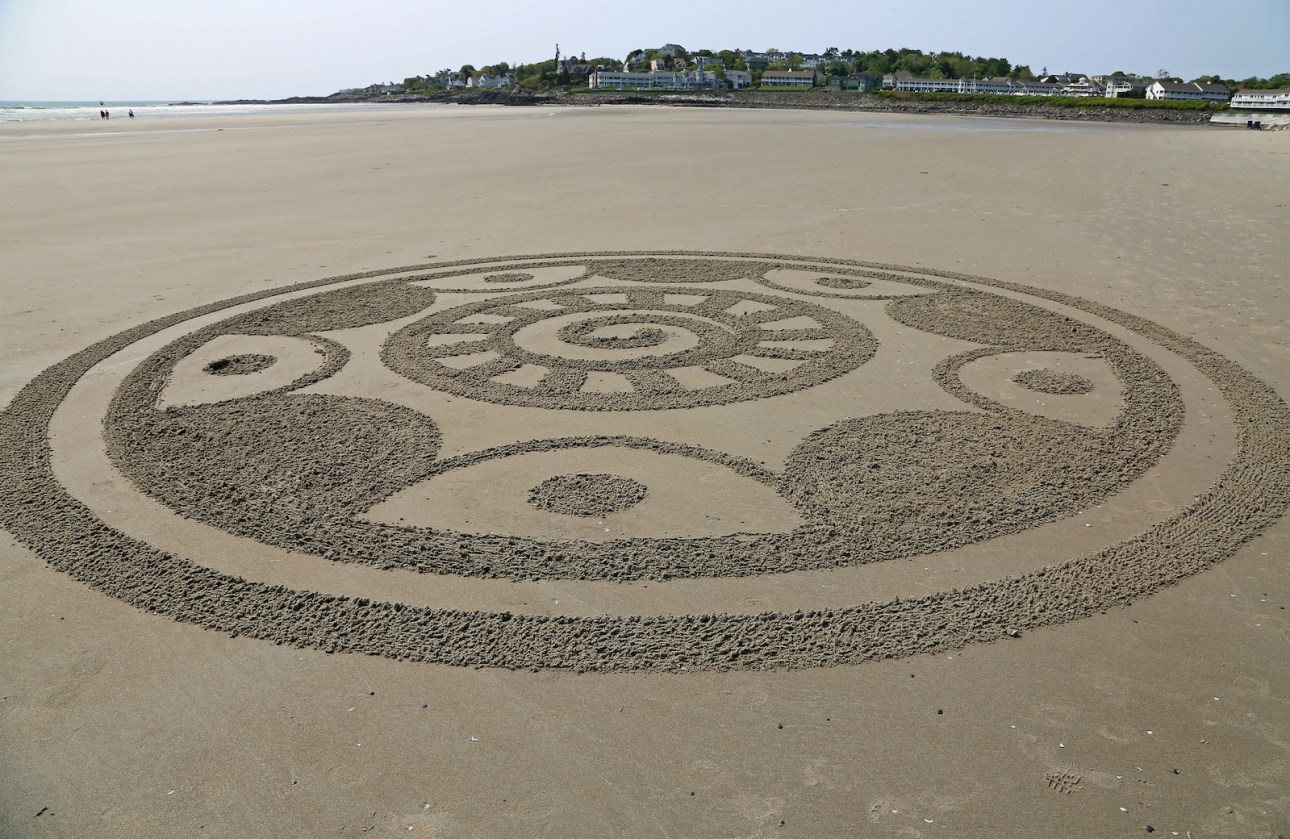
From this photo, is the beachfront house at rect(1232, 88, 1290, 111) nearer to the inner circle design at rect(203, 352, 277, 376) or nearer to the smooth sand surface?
the smooth sand surface

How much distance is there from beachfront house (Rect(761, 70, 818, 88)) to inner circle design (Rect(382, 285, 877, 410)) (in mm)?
129610

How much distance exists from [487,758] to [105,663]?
202cm

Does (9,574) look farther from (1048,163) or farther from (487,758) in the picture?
(1048,163)

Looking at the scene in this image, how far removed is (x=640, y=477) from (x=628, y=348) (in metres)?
3.19

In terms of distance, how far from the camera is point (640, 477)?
6148 mm

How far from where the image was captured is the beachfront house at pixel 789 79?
133 m

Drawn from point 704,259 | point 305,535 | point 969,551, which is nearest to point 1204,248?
point 704,259

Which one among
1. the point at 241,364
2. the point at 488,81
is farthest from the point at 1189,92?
the point at 488,81

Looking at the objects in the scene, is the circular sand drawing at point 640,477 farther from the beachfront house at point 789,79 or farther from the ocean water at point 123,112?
the beachfront house at point 789,79

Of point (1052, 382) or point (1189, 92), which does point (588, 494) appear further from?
point (1189, 92)

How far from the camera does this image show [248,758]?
3570 millimetres

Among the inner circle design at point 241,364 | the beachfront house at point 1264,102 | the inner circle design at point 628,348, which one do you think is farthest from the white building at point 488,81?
the inner circle design at point 241,364

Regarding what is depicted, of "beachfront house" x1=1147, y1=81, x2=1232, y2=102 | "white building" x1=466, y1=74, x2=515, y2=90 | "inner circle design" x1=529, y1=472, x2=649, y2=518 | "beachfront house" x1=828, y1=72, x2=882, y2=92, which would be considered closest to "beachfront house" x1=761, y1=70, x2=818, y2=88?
"beachfront house" x1=828, y1=72, x2=882, y2=92

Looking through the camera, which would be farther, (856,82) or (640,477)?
(856,82)
